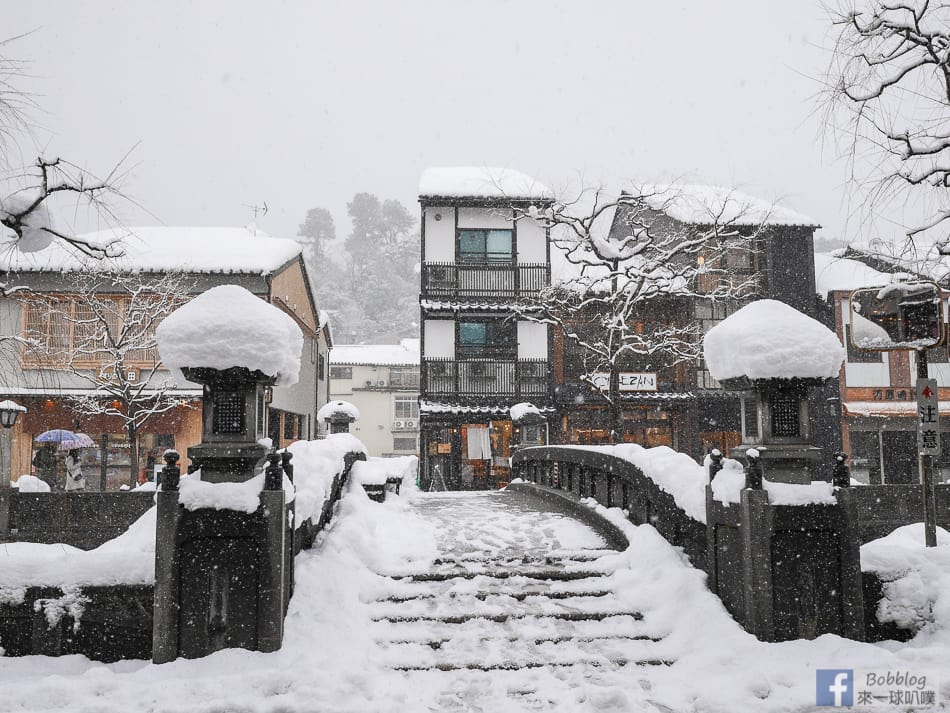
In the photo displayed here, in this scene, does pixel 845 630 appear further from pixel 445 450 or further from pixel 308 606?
pixel 445 450

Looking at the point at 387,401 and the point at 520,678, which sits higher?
the point at 387,401

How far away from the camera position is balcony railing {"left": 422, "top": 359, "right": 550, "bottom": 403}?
24906mm

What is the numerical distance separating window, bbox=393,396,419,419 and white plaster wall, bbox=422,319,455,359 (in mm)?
14077

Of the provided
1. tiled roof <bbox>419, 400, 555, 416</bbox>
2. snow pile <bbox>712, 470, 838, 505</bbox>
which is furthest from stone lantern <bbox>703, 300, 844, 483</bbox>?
tiled roof <bbox>419, 400, 555, 416</bbox>

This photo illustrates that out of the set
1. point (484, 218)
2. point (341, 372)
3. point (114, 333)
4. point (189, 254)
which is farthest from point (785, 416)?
point (341, 372)

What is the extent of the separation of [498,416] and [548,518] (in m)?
14.9

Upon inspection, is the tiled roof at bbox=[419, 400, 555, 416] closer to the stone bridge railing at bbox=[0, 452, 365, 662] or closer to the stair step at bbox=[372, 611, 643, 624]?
the stair step at bbox=[372, 611, 643, 624]

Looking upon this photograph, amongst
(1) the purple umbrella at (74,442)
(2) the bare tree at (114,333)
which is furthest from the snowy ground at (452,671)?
(1) the purple umbrella at (74,442)

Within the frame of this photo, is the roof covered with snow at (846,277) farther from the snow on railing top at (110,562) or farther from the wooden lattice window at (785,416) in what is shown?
the snow on railing top at (110,562)

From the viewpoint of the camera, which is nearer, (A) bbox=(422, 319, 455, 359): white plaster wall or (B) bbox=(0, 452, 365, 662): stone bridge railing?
(B) bbox=(0, 452, 365, 662): stone bridge railing

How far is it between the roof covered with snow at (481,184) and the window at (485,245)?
1495mm

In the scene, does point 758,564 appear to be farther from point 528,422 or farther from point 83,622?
point 528,422

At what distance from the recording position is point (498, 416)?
24.8m

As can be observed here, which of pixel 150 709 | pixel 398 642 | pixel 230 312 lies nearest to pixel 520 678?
pixel 398 642
